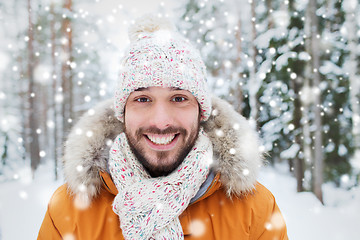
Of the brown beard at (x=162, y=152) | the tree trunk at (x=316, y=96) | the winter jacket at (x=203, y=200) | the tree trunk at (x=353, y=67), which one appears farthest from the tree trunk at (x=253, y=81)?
the brown beard at (x=162, y=152)

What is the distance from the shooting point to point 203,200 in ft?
6.54

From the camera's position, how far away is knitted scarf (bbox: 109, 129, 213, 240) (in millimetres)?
1704

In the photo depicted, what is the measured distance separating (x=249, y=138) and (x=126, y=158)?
1113 millimetres

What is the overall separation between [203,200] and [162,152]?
552 mm

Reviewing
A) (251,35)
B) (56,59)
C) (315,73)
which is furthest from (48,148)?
(315,73)

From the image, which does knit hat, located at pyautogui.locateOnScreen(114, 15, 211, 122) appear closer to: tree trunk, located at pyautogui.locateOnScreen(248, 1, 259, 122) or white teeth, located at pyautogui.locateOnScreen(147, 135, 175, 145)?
white teeth, located at pyautogui.locateOnScreen(147, 135, 175, 145)

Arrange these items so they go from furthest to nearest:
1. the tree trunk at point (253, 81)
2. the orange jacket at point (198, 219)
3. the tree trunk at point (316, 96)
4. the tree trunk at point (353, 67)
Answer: the tree trunk at point (253, 81), the tree trunk at point (316, 96), the tree trunk at point (353, 67), the orange jacket at point (198, 219)

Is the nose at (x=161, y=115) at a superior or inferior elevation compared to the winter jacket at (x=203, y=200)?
superior

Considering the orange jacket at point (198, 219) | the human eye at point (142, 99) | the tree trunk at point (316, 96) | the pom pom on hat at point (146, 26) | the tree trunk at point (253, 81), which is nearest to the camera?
the orange jacket at point (198, 219)

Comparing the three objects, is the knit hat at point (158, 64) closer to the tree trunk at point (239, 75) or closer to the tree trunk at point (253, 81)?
the tree trunk at point (253, 81)

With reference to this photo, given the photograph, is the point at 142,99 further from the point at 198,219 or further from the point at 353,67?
the point at 353,67

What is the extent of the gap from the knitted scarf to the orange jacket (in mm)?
142

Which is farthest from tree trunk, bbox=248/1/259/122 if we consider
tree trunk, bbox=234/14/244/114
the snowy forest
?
tree trunk, bbox=234/14/244/114

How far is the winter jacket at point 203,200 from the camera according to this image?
1856 mm
